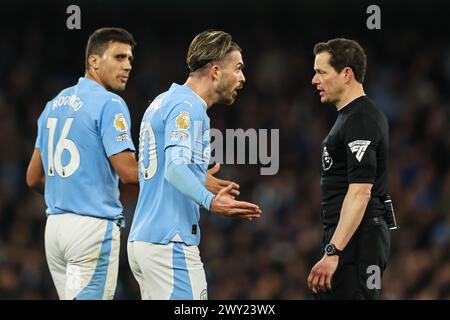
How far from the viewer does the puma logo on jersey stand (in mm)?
5176

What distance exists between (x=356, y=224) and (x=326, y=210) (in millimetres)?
324

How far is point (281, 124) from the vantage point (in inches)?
511

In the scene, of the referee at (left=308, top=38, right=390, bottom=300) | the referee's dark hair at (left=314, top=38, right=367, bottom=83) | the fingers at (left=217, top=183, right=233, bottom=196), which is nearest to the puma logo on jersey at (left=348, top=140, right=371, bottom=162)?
the referee at (left=308, top=38, right=390, bottom=300)

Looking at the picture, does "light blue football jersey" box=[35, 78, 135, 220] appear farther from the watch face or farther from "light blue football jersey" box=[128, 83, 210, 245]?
the watch face

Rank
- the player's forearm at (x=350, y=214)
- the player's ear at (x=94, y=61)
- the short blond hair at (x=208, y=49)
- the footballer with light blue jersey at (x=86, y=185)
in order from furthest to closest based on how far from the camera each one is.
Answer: the player's ear at (x=94, y=61)
the footballer with light blue jersey at (x=86, y=185)
the short blond hair at (x=208, y=49)
the player's forearm at (x=350, y=214)

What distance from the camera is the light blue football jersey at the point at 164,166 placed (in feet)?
16.3

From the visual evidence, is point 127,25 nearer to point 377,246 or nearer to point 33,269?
point 33,269

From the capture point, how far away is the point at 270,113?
13.2 metres

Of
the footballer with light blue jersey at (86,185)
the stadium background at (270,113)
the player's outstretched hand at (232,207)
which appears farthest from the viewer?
the stadium background at (270,113)

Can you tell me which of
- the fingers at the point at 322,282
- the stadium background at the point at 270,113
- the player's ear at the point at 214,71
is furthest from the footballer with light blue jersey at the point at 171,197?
the stadium background at the point at 270,113

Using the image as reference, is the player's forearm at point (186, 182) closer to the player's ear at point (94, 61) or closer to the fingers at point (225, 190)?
the fingers at point (225, 190)

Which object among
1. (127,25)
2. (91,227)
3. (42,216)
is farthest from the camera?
(127,25)

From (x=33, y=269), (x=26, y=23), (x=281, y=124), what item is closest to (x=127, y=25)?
(x=26, y=23)

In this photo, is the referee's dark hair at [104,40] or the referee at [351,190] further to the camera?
the referee's dark hair at [104,40]
